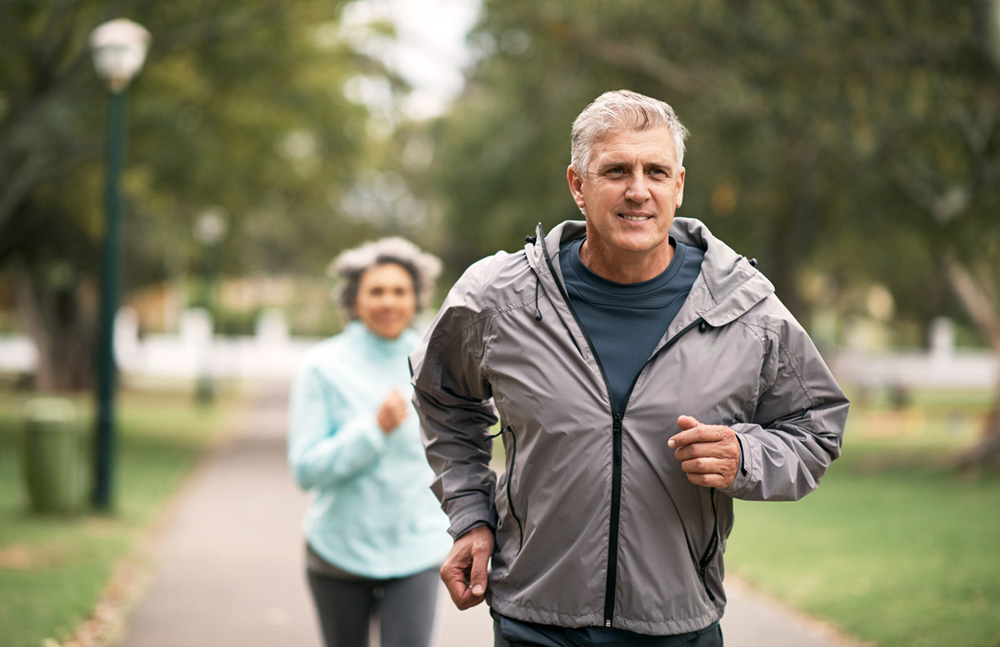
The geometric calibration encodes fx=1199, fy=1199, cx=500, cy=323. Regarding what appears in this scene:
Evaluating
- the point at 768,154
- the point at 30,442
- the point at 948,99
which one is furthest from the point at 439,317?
the point at 768,154

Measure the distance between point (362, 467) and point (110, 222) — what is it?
8697 mm

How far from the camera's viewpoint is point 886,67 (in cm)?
1461

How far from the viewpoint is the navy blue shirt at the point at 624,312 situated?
2.73m

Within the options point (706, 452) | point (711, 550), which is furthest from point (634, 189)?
point (711, 550)

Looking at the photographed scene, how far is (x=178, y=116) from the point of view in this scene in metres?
17.2

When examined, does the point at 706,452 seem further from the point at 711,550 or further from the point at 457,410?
the point at 457,410

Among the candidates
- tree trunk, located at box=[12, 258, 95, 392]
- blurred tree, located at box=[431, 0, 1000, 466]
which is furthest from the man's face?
tree trunk, located at box=[12, 258, 95, 392]

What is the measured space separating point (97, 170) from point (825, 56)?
11.9m

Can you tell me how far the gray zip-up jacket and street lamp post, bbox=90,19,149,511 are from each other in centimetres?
992

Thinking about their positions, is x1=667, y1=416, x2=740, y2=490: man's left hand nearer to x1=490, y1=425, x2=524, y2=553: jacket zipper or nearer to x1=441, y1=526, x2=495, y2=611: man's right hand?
x1=490, y1=425, x2=524, y2=553: jacket zipper

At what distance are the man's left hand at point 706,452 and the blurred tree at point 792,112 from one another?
39.8 feet

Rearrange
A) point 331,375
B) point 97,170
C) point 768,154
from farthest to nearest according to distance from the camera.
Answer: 1. point 97,170
2. point 768,154
3. point 331,375

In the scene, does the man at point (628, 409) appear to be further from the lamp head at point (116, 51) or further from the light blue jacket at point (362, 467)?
the lamp head at point (116, 51)

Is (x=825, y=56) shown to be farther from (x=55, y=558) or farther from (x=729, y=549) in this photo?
(x=55, y=558)
